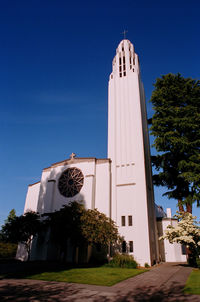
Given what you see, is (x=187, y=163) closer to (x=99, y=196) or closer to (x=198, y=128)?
(x=198, y=128)

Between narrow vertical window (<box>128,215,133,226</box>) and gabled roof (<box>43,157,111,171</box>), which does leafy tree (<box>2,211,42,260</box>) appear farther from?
narrow vertical window (<box>128,215,133,226</box>)

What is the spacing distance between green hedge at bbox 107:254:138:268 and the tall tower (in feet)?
A: 4.37

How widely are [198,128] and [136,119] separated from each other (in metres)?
8.56

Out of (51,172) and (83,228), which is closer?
(83,228)

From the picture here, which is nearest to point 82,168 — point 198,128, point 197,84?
point 198,128

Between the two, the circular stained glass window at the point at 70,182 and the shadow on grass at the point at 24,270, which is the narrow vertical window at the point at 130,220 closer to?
the circular stained glass window at the point at 70,182

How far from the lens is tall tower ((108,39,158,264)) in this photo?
21016 mm

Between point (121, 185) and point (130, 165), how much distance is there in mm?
2756

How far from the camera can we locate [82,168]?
2664 centimetres

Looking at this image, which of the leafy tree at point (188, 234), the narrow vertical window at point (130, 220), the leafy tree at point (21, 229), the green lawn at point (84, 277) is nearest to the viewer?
the green lawn at point (84, 277)

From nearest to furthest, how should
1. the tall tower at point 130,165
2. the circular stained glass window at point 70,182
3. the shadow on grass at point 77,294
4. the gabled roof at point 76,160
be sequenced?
the shadow on grass at point 77,294, the tall tower at point 130,165, the circular stained glass window at point 70,182, the gabled roof at point 76,160

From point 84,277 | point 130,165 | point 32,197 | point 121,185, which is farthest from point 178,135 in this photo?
point 32,197

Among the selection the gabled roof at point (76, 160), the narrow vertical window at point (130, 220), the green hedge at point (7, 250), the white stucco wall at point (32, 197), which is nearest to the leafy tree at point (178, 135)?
the narrow vertical window at point (130, 220)

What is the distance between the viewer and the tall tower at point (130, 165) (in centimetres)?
2102
